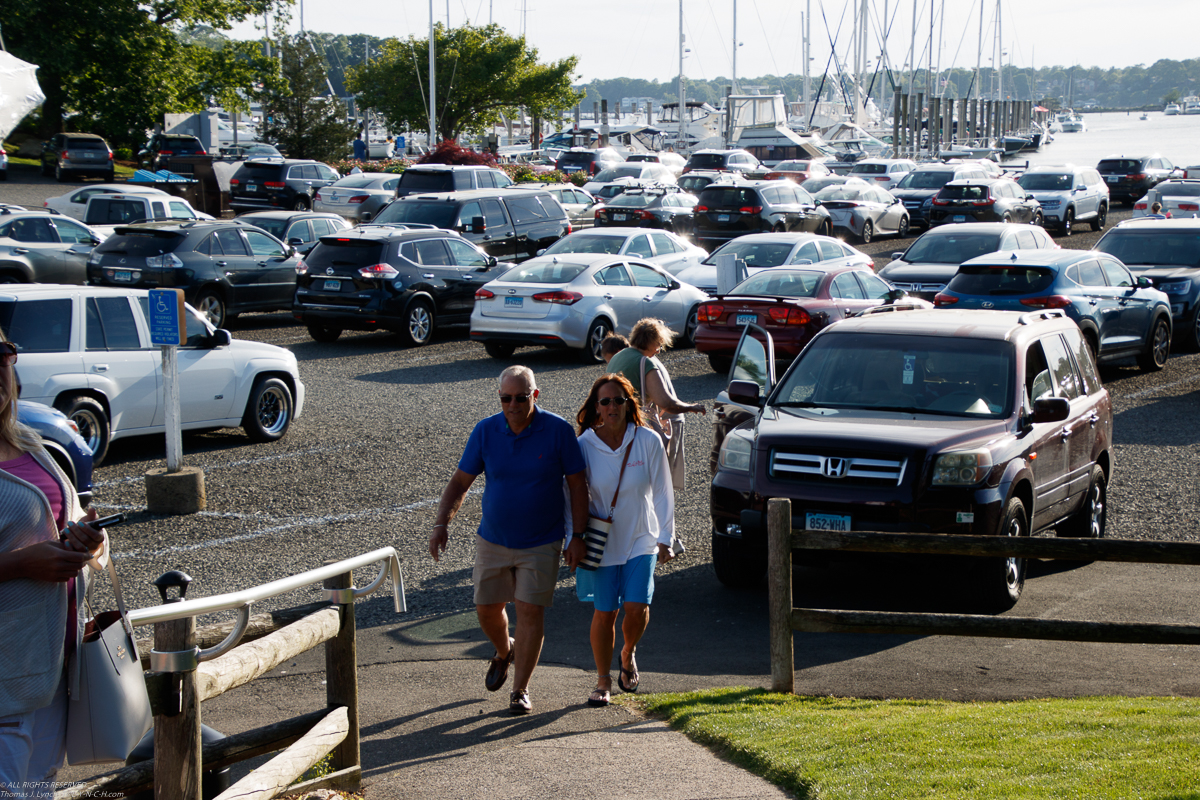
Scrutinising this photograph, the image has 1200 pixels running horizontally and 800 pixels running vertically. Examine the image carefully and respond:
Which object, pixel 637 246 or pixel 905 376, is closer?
pixel 905 376

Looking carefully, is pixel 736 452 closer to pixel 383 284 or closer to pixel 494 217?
pixel 383 284

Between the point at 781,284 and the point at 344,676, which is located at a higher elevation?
the point at 781,284

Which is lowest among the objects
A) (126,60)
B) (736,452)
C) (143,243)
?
(736,452)

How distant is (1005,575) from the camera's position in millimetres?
7535

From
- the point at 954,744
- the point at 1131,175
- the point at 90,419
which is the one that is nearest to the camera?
the point at 954,744

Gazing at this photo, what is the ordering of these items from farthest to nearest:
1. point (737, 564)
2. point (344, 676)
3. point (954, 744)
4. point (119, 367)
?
point (119, 367) → point (737, 564) → point (954, 744) → point (344, 676)

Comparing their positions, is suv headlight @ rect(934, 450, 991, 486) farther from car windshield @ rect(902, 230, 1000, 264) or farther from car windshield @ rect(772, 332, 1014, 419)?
car windshield @ rect(902, 230, 1000, 264)

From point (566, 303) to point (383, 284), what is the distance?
10.6 feet

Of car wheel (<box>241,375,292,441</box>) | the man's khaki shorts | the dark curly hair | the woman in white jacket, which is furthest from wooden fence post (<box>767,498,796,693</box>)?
car wheel (<box>241,375,292,441</box>)

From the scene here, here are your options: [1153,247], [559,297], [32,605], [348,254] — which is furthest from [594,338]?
[32,605]

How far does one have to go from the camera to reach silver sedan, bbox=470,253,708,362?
17.8m

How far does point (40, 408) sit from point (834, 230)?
28.8 metres

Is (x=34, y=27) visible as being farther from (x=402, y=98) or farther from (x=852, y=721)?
(x=852, y=721)

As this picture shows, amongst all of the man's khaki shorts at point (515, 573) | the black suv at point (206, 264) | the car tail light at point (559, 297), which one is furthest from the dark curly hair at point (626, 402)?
the black suv at point (206, 264)
